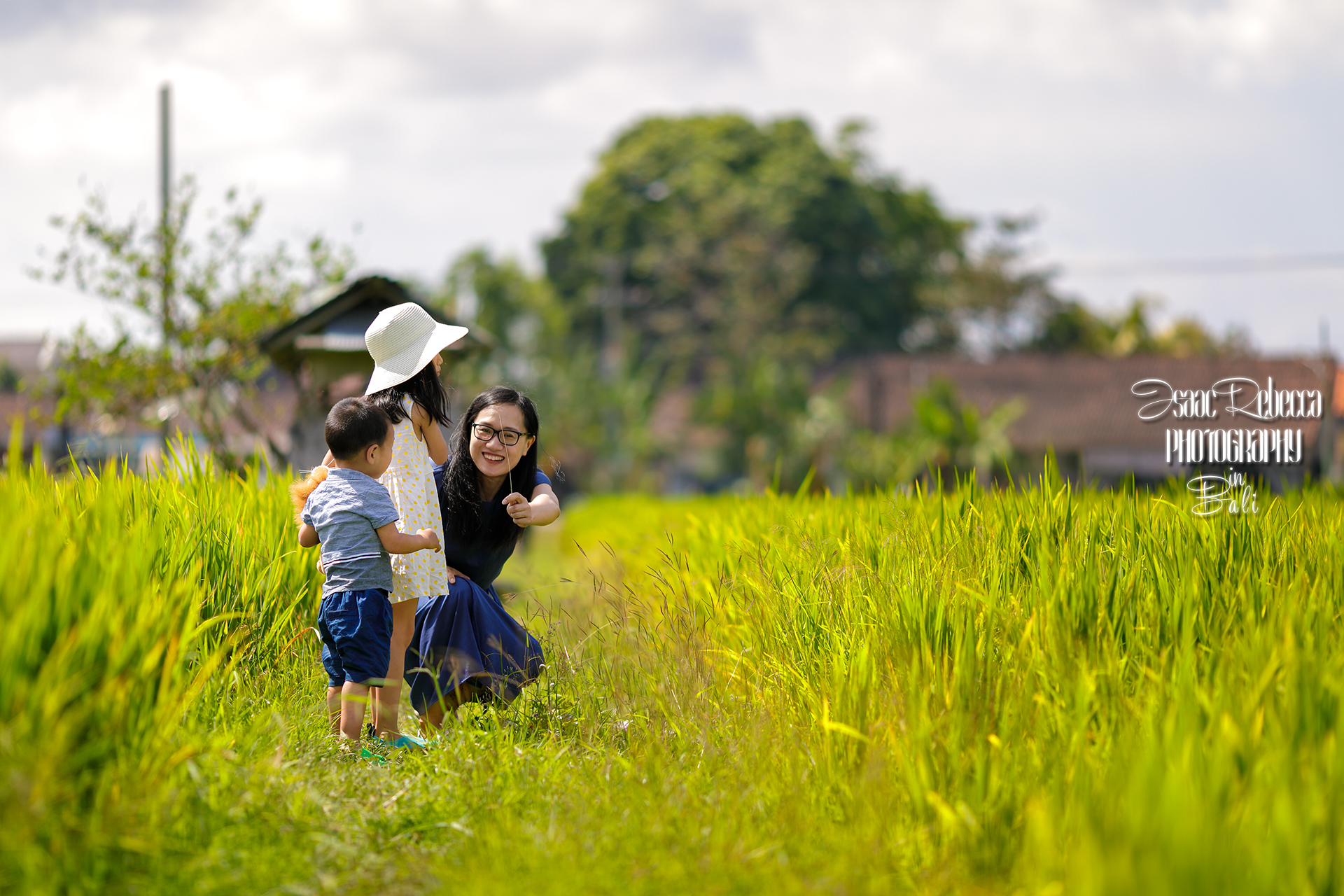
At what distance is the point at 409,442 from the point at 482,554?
511 mm

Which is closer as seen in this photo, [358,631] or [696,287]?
[358,631]

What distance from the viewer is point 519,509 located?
4.19 m

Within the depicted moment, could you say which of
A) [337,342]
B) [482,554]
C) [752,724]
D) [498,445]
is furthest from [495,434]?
[337,342]

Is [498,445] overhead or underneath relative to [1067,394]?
underneath

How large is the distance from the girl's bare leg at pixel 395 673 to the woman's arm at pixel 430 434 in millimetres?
573

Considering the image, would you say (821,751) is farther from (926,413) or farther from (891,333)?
(891,333)

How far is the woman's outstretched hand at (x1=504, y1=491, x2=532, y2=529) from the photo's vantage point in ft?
13.7

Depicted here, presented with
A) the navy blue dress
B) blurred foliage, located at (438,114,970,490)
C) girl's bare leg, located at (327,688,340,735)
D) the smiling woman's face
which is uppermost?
blurred foliage, located at (438,114,970,490)

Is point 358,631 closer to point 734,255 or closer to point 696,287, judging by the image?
point 734,255

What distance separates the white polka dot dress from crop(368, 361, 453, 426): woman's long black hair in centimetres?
3

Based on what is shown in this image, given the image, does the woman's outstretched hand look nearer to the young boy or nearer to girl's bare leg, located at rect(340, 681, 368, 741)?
the young boy

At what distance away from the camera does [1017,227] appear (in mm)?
45406

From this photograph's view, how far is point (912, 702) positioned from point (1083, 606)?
90 cm

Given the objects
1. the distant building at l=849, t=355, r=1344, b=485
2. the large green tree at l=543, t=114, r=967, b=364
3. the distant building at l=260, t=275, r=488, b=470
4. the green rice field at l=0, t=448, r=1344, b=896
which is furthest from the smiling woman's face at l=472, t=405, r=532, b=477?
the large green tree at l=543, t=114, r=967, b=364
